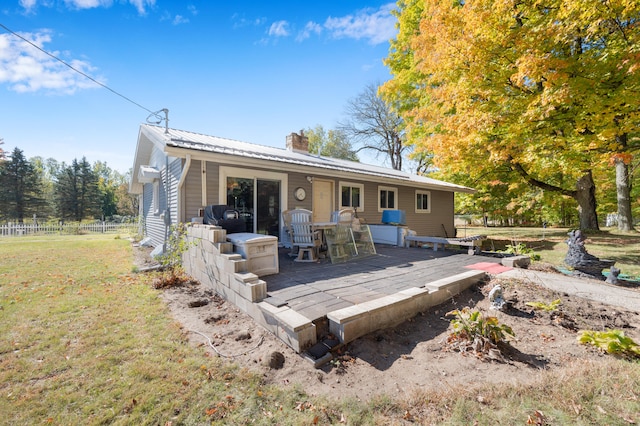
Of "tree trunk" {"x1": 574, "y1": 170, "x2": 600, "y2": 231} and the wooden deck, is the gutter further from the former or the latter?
"tree trunk" {"x1": 574, "y1": 170, "x2": 600, "y2": 231}

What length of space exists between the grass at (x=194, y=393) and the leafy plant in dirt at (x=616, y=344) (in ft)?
0.62

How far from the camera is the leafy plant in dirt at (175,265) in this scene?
15.6 feet

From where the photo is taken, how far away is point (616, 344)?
237cm

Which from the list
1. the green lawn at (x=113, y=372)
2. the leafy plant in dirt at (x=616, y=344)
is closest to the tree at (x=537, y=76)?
the leafy plant in dirt at (x=616, y=344)

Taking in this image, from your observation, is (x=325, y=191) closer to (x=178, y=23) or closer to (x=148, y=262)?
(x=148, y=262)

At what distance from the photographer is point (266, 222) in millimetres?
7391

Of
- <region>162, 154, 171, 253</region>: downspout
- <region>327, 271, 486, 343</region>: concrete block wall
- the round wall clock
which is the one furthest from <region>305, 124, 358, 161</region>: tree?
<region>327, 271, 486, 343</region>: concrete block wall

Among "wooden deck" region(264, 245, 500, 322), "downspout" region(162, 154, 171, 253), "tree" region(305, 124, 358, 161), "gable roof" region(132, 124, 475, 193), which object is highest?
"tree" region(305, 124, 358, 161)

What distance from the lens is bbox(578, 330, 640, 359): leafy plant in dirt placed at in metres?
2.35

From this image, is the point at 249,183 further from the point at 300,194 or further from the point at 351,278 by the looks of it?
the point at 351,278

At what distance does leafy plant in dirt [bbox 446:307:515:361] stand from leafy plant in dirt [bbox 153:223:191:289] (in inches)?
174

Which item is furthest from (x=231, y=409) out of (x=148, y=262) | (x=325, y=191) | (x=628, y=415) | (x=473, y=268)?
(x=325, y=191)

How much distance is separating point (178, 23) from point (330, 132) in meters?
22.8

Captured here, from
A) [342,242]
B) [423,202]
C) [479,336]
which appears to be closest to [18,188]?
[342,242]
